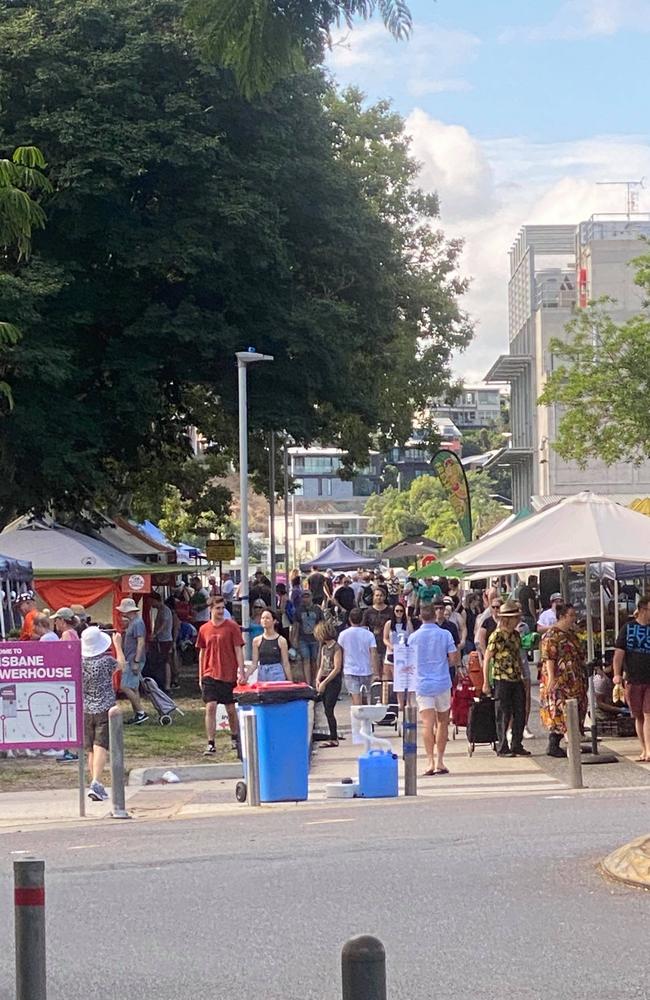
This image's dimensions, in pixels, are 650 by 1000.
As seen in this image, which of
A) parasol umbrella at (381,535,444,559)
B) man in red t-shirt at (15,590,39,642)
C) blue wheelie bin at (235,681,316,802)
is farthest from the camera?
parasol umbrella at (381,535,444,559)

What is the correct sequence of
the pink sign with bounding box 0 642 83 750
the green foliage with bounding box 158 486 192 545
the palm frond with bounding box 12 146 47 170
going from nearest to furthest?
the palm frond with bounding box 12 146 47 170
the pink sign with bounding box 0 642 83 750
the green foliage with bounding box 158 486 192 545

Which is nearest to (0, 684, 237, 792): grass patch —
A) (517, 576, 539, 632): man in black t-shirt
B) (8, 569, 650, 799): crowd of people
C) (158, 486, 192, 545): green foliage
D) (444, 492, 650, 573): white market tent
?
(8, 569, 650, 799): crowd of people

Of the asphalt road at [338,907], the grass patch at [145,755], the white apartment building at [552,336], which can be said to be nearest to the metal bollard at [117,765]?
the asphalt road at [338,907]

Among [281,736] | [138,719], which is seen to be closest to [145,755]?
[138,719]

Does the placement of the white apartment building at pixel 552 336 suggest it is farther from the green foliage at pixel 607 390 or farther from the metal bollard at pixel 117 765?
the metal bollard at pixel 117 765

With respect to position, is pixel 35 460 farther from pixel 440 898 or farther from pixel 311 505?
pixel 311 505

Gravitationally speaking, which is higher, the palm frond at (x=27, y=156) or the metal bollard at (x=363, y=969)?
the palm frond at (x=27, y=156)

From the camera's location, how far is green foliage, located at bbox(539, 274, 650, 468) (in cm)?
4472

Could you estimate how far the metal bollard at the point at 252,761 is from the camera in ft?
49.9

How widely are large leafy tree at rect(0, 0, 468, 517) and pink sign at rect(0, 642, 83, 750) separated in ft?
44.0

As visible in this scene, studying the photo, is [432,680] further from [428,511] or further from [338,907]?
[428,511]

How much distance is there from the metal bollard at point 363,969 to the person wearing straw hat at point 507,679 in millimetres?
13766

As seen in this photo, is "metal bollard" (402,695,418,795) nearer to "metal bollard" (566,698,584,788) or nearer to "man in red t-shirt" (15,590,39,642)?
"metal bollard" (566,698,584,788)

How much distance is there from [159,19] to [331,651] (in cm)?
1600
